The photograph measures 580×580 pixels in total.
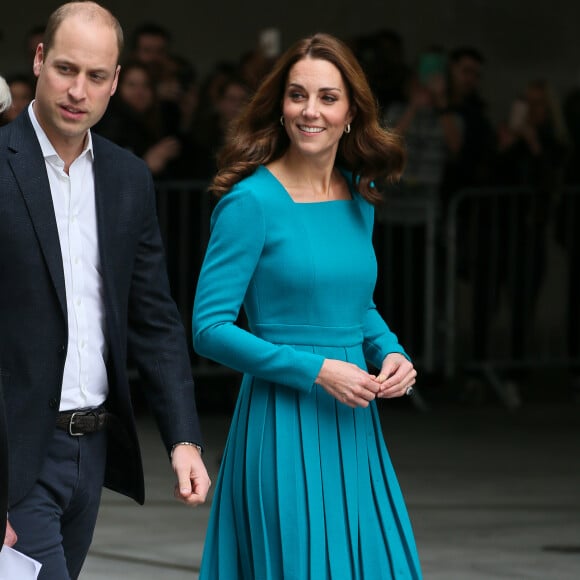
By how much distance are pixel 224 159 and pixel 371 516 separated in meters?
0.97

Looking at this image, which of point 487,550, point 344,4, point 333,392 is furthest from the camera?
point 344,4

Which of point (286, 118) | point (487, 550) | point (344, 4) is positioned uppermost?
point (286, 118)

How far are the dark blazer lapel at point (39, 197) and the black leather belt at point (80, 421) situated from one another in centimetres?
23

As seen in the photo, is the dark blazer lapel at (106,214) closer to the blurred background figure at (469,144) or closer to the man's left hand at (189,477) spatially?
the man's left hand at (189,477)

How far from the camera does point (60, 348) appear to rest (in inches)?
136

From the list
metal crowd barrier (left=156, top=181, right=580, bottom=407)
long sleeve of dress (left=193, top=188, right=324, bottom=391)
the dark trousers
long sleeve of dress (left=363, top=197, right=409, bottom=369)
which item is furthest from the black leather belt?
metal crowd barrier (left=156, top=181, right=580, bottom=407)

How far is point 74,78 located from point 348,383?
96cm

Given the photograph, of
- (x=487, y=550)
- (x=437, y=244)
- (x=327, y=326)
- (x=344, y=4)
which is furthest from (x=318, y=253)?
(x=344, y=4)

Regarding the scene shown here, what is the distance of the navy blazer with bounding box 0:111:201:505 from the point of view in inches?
135

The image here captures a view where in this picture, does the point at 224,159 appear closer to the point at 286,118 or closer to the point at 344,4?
the point at 286,118

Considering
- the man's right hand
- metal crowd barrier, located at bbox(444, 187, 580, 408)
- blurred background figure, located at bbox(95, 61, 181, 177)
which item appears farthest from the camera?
metal crowd barrier, located at bbox(444, 187, 580, 408)

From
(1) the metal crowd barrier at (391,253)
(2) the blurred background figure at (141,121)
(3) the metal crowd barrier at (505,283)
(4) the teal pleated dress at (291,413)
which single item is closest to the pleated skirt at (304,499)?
(4) the teal pleated dress at (291,413)

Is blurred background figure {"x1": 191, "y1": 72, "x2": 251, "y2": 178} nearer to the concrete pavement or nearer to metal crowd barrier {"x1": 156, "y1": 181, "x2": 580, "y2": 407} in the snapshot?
metal crowd barrier {"x1": 156, "y1": 181, "x2": 580, "y2": 407}

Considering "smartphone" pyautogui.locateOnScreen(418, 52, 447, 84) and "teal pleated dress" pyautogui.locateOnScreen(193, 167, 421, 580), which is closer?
"teal pleated dress" pyautogui.locateOnScreen(193, 167, 421, 580)
